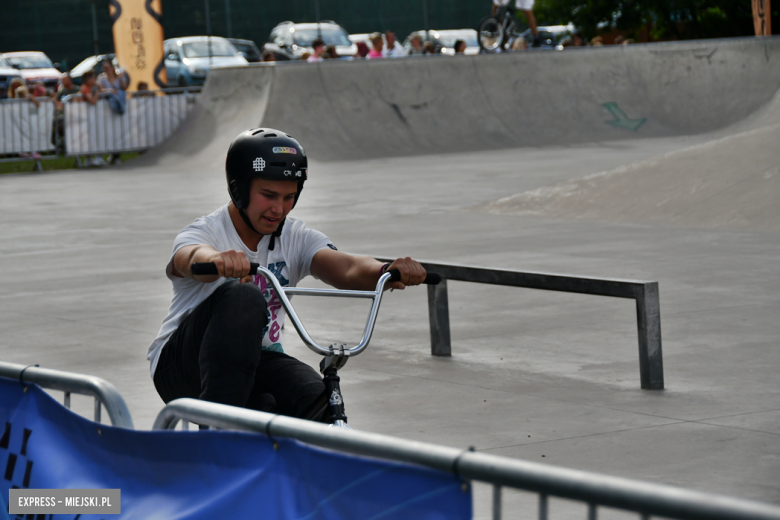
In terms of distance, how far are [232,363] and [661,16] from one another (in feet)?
118

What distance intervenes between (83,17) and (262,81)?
21.6 metres

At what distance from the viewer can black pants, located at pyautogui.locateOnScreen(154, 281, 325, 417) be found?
3432 millimetres

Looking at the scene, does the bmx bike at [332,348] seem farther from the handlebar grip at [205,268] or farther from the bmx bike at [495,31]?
the bmx bike at [495,31]

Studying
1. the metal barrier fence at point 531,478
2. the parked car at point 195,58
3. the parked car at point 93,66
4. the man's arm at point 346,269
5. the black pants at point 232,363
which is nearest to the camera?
the metal barrier fence at point 531,478

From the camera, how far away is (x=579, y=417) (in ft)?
17.2

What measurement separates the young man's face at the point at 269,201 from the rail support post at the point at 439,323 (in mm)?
2911

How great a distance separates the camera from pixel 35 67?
37.9 meters

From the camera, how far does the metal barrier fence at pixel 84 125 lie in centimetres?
2277

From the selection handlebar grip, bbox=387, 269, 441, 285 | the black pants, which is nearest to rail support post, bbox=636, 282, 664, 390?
handlebar grip, bbox=387, 269, 441, 285

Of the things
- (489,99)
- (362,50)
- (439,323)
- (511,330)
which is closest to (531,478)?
(439,323)

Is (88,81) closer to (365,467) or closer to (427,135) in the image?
(427,135)

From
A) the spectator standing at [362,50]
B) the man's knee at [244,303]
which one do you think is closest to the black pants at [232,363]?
the man's knee at [244,303]

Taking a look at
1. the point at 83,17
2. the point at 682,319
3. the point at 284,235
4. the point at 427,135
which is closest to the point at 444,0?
the point at 83,17

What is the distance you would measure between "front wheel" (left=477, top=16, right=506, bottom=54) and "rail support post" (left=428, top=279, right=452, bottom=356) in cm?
2004
